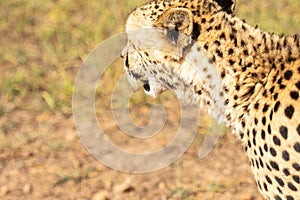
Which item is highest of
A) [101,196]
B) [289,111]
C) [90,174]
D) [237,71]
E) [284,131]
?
[237,71]

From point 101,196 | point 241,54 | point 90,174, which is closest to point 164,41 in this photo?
point 241,54

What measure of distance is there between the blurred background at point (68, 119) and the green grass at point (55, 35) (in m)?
0.01

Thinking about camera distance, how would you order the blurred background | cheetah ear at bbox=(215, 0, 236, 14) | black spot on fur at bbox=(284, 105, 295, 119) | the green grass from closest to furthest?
1. black spot on fur at bbox=(284, 105, 295, 119)
2. cheetah ear at bbox=(215, 0, 236, 14)
3. the blurred background
4. the green grass

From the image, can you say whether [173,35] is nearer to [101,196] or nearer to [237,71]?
[237,71]

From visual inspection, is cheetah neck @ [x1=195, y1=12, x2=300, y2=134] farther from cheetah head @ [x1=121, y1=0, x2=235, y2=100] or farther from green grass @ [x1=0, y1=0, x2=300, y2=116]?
green grass @ [x1=0, y1=0, x2=300, y2=116]

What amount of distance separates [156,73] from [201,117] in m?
1.89

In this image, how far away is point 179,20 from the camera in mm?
4000

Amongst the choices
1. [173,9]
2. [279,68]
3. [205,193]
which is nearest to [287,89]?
[279,68]

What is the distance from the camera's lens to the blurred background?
17.7ft

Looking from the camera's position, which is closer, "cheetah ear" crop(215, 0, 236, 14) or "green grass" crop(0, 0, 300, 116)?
"cheetah ear" crop(215, 0, 236, 14)

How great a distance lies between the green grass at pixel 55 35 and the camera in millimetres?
6406

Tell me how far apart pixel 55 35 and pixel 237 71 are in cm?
380

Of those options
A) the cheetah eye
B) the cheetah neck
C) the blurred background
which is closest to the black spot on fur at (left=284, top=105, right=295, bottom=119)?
the cheetah neck

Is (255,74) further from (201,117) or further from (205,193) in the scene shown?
(201,117)
